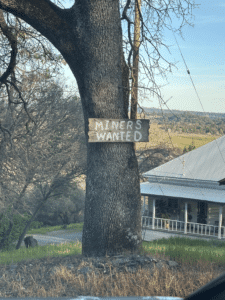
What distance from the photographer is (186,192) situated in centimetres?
2236

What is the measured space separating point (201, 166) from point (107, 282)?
1954cm

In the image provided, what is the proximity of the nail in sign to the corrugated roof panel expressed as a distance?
48.3 ft

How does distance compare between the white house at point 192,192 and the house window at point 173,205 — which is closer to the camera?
the white house at point 192,192

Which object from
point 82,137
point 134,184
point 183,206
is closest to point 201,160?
point 183,206

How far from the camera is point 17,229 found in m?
23.8

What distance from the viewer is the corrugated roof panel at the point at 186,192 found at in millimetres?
21062

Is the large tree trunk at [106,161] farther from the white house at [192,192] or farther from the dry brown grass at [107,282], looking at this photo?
the white house at [192,192]

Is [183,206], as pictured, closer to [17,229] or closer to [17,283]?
[17,229]

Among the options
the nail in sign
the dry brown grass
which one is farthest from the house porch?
the dry brown grass

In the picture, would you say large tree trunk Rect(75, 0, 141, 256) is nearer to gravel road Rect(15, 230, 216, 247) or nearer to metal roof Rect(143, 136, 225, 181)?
gravel road Rect(15, 230, 216, 247)

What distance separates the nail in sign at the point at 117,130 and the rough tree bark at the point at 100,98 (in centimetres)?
15

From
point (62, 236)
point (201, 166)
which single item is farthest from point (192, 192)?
point (62, 236)

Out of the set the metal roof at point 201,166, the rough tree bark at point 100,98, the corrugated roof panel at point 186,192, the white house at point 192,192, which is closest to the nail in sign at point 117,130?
the rough tree bark at point 100,98

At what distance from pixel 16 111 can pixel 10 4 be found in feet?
38.2
